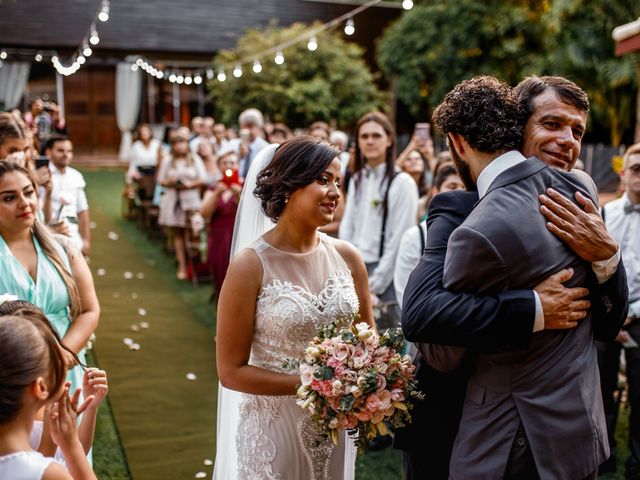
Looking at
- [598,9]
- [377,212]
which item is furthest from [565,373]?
[598,9]

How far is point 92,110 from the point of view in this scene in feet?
78.1

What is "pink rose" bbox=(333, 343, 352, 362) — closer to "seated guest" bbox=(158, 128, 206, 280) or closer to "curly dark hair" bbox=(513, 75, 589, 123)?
"curly dark hair" bbox=(513, 75, 589, 123)

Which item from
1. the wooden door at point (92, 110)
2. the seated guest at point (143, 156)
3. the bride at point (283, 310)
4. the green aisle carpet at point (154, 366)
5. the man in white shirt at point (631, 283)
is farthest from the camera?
the wooden door at point (92, 110)

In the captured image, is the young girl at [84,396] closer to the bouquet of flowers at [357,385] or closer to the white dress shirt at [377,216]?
the bouquet of flowers at [357,385]

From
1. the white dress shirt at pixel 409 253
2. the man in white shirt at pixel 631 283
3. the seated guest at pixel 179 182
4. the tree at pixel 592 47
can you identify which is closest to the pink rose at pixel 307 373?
the white dress shirt at pixel 409 253

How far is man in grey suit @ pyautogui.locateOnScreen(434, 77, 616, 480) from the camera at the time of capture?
5.86 ft

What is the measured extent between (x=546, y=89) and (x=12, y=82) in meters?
23.2

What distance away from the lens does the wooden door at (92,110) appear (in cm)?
2344

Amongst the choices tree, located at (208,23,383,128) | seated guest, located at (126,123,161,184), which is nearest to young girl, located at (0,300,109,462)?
seated guest, located at (126,123,161,184)

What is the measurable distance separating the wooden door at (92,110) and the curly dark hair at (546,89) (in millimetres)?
23433

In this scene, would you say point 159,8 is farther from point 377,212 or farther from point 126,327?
point 377,212

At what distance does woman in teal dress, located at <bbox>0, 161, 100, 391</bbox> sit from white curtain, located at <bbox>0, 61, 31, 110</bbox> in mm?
21019

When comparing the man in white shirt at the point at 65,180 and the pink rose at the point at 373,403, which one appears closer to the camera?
the pink rose at the point at 373,403

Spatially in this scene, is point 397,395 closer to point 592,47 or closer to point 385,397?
point 385,397
